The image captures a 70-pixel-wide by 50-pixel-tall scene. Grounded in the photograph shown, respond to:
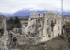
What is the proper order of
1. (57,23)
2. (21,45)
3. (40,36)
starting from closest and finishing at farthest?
(21,45), (40,36), (57,23)

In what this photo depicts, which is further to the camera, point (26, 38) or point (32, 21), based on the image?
point (32, 21)

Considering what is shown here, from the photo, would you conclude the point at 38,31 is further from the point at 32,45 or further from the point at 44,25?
the point at 32,45

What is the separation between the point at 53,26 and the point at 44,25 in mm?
2140

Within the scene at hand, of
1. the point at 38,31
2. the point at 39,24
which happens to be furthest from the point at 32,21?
the point at 38,31

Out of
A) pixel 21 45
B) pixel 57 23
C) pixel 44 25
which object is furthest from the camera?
pixel 57 23

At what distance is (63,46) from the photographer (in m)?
34.2

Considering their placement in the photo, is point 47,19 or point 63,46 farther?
point 47,19

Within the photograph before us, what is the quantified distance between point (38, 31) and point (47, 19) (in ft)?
11.4

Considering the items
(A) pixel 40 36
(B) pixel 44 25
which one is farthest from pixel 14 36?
(B) pixel 44 25

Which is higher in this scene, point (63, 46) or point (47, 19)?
point (47, 19)

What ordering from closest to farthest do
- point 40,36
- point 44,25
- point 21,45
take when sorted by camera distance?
1. point 21,45
2. point 40,36
3. point 44,25

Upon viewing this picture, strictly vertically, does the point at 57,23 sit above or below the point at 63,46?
above

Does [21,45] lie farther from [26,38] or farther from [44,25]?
[44,25]

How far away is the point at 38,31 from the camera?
118ft
